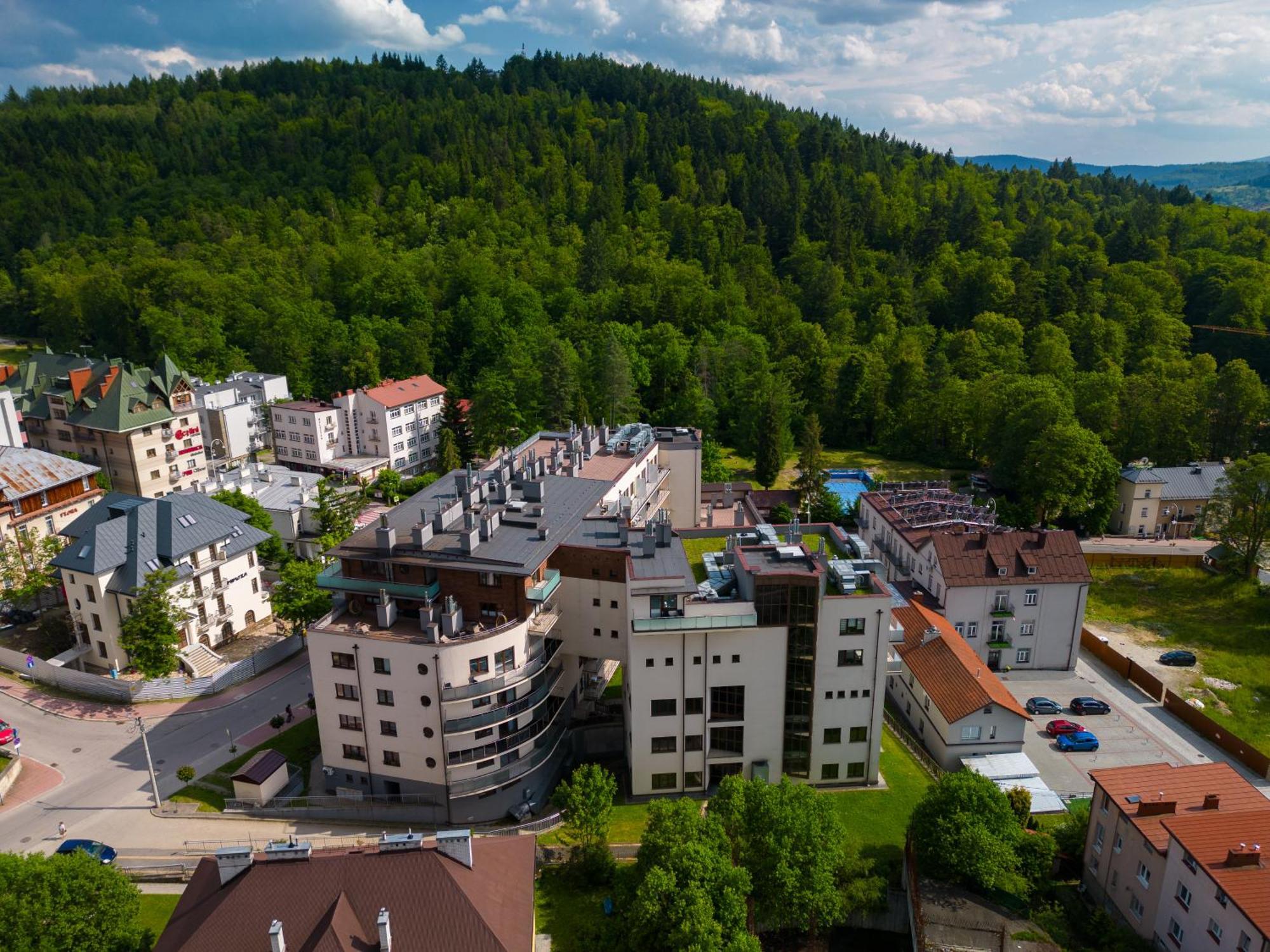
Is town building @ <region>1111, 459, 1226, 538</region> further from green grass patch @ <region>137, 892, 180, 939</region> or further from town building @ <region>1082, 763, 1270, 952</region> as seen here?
green grass patch @ <region>137, 892, 180, 939</region>

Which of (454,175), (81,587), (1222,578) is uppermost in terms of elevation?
(454,175)

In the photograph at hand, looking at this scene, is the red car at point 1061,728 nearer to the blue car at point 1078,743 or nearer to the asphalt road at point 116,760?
the blue car at point 1078,743

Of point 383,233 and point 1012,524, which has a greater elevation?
point 383,233

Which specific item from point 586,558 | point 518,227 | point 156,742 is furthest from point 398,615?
point 518,227

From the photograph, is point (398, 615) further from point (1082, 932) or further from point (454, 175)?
point (454, 175)

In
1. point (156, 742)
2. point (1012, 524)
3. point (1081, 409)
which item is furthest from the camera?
point (1081, 409)

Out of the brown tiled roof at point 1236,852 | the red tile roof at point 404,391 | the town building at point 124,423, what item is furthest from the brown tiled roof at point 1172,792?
the town building at point 124,423

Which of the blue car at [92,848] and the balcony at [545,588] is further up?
the balcony at [545,588]

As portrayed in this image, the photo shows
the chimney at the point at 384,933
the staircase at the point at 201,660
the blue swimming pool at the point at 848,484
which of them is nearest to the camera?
the chimney at the point at 384,933
